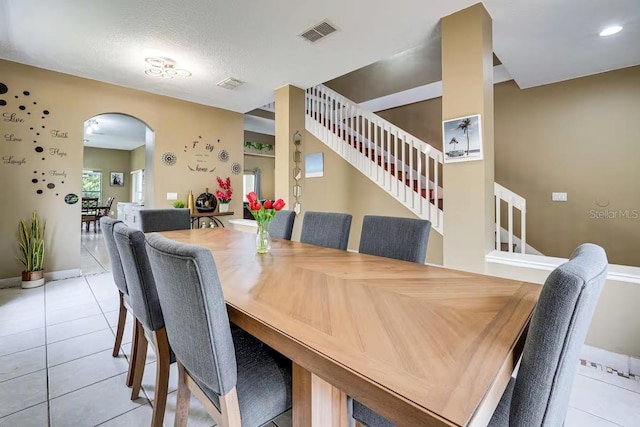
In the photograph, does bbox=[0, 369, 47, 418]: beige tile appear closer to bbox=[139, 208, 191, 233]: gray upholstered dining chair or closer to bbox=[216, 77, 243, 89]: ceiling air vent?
bbox=[139, 208, 191, 233]: gray upholstered dining chair

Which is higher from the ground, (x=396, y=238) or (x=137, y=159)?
(x=137, y=159)

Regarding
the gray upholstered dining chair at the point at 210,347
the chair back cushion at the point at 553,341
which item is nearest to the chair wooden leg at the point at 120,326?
the gray upholstered dining chair at the point at 210,347

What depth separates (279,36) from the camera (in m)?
2.88

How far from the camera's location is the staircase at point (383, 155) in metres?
3.37

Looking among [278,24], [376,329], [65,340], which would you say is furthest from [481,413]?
[278,24]

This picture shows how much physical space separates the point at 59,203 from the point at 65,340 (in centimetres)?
237

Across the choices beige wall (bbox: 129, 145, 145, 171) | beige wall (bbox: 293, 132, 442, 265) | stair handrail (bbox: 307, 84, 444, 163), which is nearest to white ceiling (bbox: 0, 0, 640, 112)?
stair handrail (bbox: 307, 84, 444, 163)

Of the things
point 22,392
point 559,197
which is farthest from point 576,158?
point 22,392

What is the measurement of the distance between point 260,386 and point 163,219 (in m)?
2.73

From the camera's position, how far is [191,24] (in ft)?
8.69

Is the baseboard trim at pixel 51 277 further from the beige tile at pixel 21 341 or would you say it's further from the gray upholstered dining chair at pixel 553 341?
the gray upholstered dining chair at pixel 553 341

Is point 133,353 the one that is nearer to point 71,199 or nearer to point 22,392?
point 22,392

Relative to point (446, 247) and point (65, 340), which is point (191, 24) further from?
point (446, 247)

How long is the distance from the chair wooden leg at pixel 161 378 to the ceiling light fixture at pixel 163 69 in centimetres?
323
